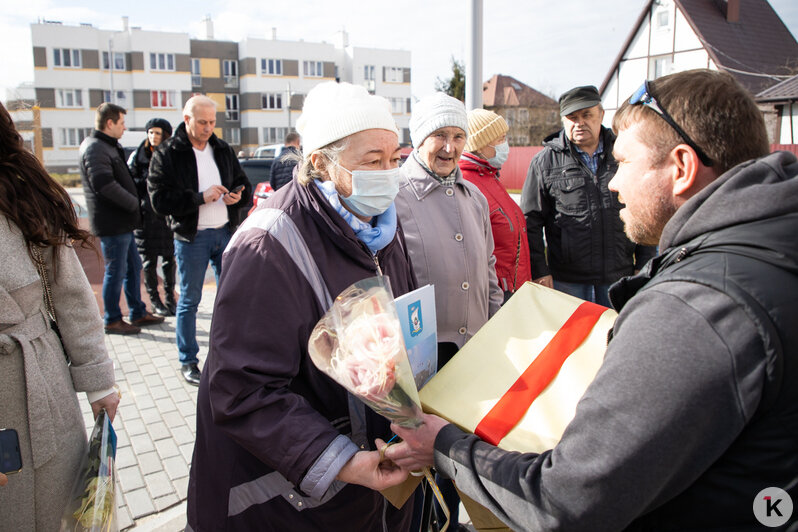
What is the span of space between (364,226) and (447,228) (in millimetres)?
1012

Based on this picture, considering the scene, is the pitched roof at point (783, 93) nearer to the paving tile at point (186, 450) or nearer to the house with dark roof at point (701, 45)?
the house with dark roof at point (701, 45)

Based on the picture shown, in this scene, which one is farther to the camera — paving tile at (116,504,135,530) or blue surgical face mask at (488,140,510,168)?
A: blue surgical face mask at (488,140,510,168)

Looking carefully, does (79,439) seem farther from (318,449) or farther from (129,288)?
(129,288)

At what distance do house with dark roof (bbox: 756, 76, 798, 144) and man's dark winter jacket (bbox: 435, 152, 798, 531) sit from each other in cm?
2395

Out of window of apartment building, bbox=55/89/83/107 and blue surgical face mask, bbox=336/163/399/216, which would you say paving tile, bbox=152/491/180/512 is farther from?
Result: window of apartment building, bbox=55/89/83/107

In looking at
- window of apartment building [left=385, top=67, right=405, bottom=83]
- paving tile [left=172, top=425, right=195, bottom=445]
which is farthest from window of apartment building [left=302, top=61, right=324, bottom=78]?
paving tile [left=172, top=425, right=195, bottom=445]

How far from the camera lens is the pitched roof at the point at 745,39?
29797 mm

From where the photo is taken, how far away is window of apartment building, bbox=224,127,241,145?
2360 inches

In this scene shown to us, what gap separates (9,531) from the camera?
1812 mm

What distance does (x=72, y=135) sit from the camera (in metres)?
52.8

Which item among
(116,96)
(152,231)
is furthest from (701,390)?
(116,96)

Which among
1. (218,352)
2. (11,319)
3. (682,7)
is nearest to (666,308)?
(218,352)

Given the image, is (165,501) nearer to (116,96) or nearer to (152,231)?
(152,231)

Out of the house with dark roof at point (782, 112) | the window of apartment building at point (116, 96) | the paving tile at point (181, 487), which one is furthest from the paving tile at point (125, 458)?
the window of apartment building at point (116, 96)
